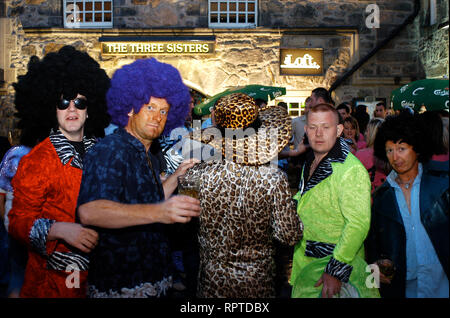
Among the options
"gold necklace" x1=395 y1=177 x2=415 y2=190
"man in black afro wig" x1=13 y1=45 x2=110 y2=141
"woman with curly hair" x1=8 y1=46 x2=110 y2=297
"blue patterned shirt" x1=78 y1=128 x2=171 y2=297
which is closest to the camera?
"blue patterned shirt" x1=78 y1=128 x2=171 y2=297

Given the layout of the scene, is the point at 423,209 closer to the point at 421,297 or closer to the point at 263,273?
the point at 421,297

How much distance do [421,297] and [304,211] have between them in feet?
3.19

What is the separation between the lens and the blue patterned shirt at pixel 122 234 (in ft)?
6.41

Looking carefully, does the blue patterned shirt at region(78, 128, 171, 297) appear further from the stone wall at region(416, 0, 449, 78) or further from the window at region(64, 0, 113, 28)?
the window at region(64, 0, 113, 28)

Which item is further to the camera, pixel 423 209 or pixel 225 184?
pixel 423 209

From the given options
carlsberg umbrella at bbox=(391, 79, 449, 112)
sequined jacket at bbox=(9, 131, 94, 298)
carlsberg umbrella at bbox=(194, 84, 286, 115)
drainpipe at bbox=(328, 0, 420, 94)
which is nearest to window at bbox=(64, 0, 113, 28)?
carlsberg umbrella at bbox=(194, 84, 286, 115)

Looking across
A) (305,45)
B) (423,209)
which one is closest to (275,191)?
(423,209)

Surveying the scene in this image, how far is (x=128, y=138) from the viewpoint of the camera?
7.01 feet

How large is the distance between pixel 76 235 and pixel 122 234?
0.23 metres

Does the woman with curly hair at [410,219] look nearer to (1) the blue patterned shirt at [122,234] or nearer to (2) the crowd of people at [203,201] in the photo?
(2) the crowd of people at [203,201]

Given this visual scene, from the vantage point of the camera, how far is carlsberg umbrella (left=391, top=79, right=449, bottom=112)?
15.5ft

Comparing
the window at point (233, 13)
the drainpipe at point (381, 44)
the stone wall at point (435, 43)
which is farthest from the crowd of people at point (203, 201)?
the window at point (233, 13)

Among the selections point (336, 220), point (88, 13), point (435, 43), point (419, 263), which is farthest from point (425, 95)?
point (88, 13)

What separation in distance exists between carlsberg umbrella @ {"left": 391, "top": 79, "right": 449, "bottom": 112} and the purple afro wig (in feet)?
11.4
